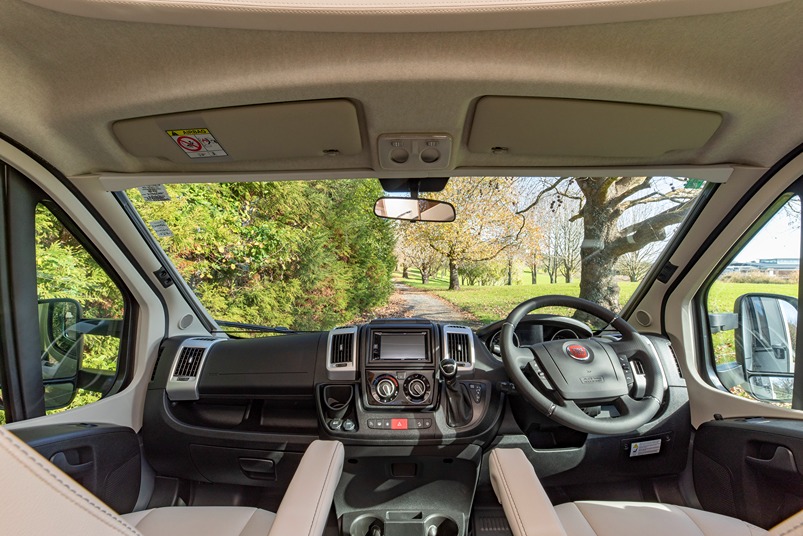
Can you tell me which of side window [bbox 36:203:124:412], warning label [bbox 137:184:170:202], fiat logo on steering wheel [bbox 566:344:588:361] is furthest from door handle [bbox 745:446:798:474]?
side window [bbox 36:203:124:412]

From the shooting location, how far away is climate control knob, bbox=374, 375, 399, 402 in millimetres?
2098

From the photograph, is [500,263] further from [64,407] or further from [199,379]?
[64,407]

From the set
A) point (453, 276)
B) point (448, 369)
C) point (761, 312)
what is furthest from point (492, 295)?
point (761, 312)

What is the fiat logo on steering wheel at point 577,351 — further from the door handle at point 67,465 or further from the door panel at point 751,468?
the door handle at point 67,465

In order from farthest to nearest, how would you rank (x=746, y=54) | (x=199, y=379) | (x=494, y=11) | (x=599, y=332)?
(x=599, y=332)
(x=199, y=379)
(x=746, y=54)
(x=494, y=11)

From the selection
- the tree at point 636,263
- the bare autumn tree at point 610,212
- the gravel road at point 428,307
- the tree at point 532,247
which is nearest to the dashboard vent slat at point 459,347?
the gravel road at point 428,307

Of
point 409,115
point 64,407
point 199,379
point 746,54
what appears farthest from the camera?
point 199,379

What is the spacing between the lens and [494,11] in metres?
1.12

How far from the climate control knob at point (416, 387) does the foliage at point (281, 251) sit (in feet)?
2.29

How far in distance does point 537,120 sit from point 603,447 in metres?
1.76

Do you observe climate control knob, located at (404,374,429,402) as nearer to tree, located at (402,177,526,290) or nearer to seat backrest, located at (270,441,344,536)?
seat backrest, located at (270,441,344,536)

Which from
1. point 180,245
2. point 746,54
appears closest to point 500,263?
point 746,54

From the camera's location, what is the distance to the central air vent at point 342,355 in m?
2.12

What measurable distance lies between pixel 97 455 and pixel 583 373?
7.74 feet
